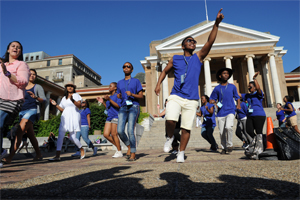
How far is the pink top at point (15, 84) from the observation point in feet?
10.6

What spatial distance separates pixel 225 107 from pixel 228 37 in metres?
25.7

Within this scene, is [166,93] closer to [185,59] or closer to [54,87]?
[54,87]

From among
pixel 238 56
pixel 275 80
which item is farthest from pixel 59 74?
pixel 275 80

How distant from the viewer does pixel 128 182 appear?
190cm

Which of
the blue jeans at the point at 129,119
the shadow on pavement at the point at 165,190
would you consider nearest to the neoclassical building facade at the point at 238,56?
the blue jeans at the point at 129,119

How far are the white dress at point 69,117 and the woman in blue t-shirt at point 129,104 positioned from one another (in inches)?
51.8

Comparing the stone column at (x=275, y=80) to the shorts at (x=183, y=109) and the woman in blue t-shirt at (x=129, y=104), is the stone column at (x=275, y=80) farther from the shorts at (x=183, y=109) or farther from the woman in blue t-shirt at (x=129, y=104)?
the shorts at (x=183, y=109)

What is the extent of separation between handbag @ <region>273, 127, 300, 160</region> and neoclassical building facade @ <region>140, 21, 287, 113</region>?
22.8 meters

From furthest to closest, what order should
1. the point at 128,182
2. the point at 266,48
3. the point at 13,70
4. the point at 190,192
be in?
1. the point at 266,48
2. the point at 13,70
3. the point at 128,182
4. the point at 190,192

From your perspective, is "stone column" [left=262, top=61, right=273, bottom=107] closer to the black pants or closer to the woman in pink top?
the black pants

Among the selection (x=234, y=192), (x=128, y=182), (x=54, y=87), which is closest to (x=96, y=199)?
(x=128, y=182)

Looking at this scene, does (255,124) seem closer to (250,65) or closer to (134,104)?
(134,104)

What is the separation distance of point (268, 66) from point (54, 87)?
32.4 metres

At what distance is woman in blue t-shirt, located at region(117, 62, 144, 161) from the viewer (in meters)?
4.60
